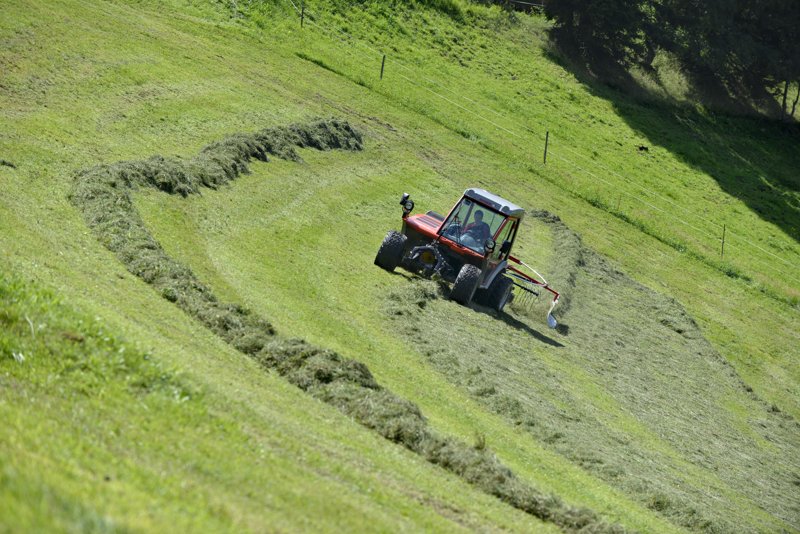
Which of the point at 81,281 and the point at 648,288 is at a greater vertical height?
the point at 81,281

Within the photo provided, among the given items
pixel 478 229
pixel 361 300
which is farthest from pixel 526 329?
pixel 361 300

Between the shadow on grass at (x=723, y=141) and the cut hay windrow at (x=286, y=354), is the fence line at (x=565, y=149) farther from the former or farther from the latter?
the cut hay windrow at (x=286, y=354)

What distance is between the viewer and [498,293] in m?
25.8

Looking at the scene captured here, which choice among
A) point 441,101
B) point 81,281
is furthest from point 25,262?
point 441,101

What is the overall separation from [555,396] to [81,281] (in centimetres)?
977

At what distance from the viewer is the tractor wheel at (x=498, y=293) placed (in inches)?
1014

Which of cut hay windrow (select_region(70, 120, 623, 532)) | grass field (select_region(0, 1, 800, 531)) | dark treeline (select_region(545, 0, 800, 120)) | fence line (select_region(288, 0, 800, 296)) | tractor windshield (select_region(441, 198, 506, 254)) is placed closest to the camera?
grass field (select_region(0, 1, 800, 531))

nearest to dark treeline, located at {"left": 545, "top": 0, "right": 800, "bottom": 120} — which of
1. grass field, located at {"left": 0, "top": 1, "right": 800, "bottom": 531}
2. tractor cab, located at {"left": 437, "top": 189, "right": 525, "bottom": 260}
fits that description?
grass field, located at {"left": 0, "top": 1, "right": 800, "bottom": 531}

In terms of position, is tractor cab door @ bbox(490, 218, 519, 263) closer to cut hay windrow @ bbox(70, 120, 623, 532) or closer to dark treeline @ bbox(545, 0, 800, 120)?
cut hay windrow @ bbox(70, 120, 623, 532)

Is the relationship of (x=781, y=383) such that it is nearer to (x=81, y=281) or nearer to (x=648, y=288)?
(x=648, y=288)

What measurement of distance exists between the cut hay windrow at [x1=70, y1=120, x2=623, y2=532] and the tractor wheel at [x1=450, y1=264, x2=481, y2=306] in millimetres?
6984

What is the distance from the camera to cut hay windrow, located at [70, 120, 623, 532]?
43.2ft

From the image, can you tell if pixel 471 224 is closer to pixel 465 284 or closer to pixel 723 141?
pixel 465 284

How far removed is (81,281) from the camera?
15.0 metres
